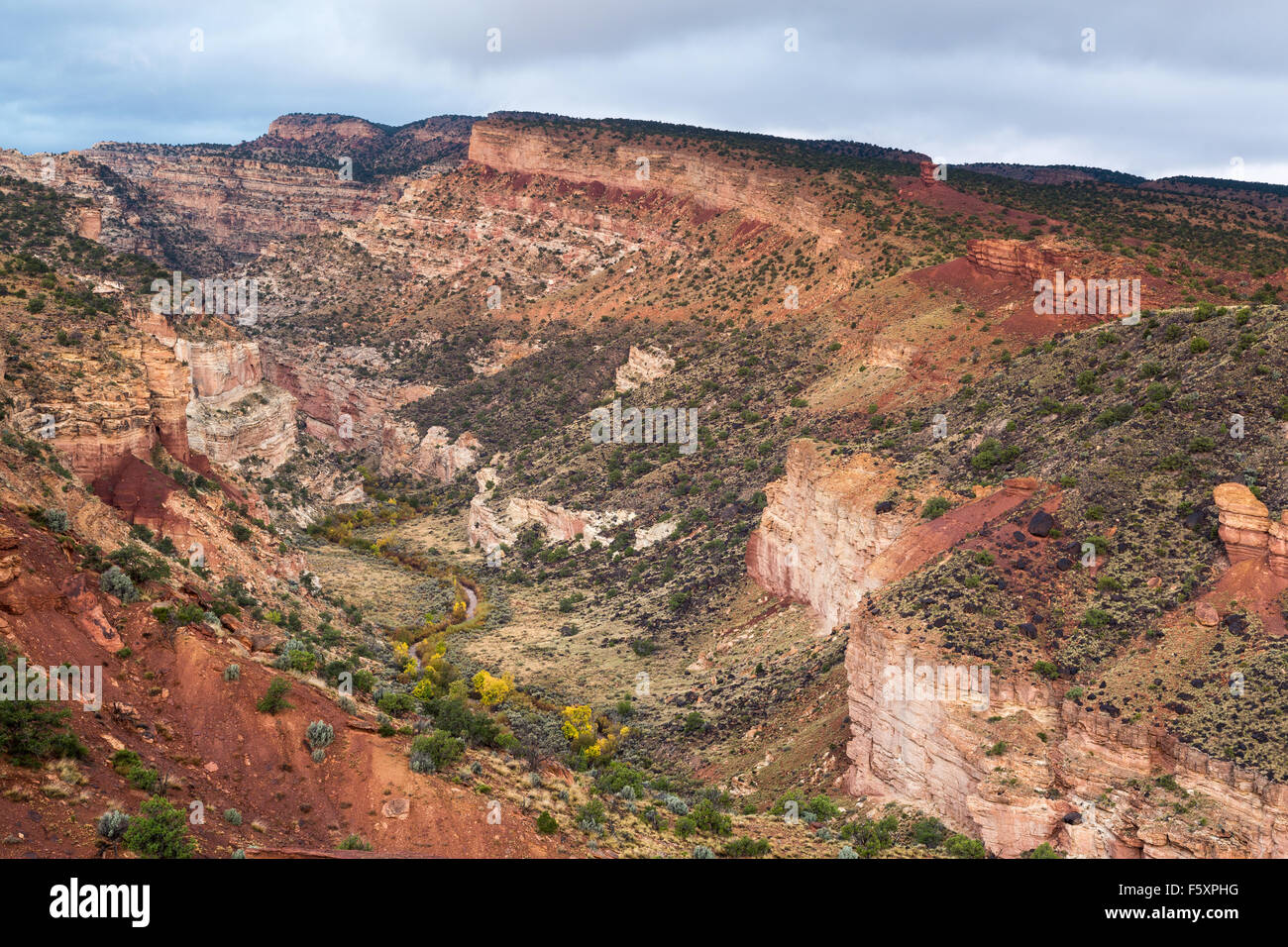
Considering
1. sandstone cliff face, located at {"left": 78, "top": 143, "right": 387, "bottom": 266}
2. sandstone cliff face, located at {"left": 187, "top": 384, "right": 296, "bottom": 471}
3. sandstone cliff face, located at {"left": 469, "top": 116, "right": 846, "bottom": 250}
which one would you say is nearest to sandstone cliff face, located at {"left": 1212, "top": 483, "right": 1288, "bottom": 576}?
sandstone cliff face, located at {"left": 469, "top": 116, "right": 846, "bottom": 250}

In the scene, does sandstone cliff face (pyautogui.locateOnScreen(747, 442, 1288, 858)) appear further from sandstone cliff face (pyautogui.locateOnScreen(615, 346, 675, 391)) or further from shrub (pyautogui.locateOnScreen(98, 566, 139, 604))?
sandstone cliff face (pyautogui.locateOnScreen(615, 346, 675, 391))

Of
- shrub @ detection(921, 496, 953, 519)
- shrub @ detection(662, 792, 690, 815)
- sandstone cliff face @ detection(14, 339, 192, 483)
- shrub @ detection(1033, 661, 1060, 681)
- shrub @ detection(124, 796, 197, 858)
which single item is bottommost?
shrub @ detection(662, 792, 690, 815)

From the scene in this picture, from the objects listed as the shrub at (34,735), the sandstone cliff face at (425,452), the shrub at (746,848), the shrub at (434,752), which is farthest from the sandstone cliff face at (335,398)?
the shrub at (34,735)

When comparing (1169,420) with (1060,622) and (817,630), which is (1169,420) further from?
(817,630)

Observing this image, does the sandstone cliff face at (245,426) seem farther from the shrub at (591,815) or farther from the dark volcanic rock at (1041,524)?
the dark volcanic rock at (1041,524)

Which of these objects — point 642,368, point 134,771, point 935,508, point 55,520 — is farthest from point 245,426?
point 134,771

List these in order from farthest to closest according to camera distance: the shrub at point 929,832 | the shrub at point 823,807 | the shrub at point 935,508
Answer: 1. the shrub at point 935,508
2. the shrub at point 823,807
3. the shrub at point 929,832
